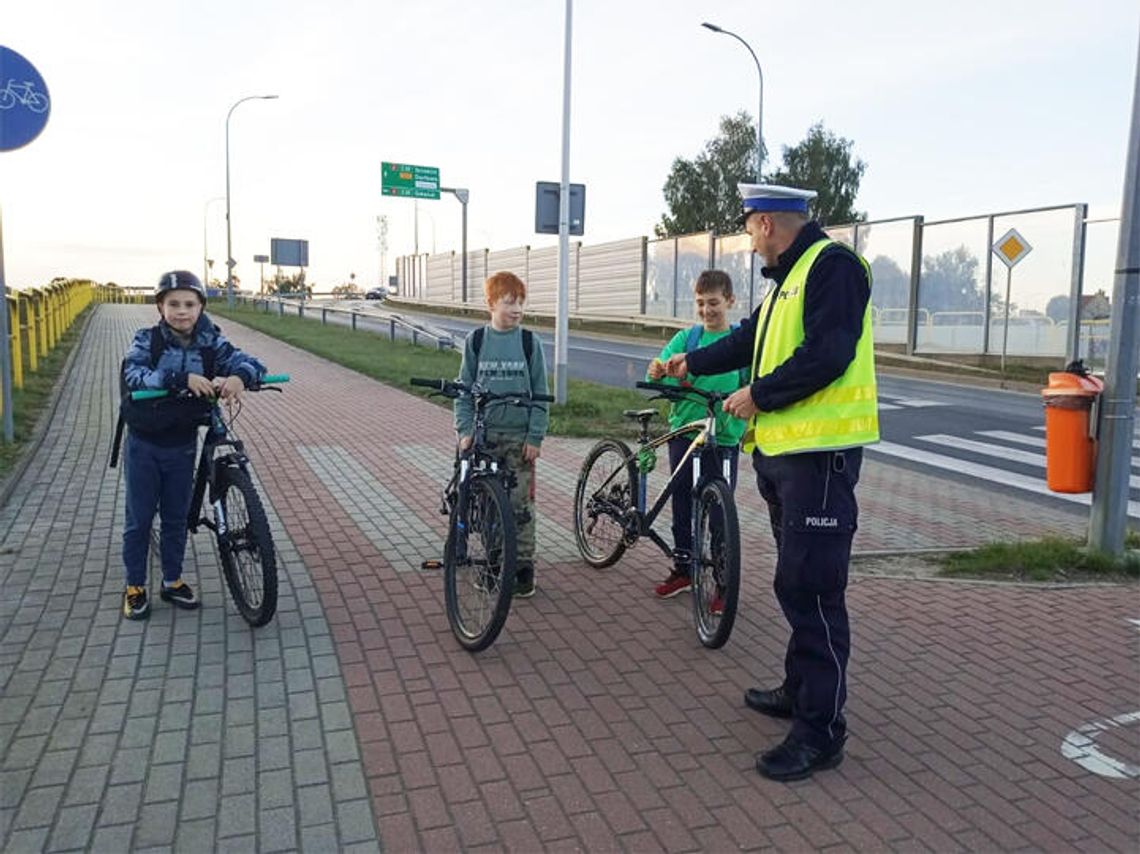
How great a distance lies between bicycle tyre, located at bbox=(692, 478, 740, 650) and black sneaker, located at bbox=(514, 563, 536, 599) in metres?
0.96

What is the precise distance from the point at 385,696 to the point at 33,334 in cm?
1360

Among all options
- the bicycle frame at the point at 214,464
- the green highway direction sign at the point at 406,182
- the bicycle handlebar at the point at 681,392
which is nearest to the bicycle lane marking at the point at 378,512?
the bicycle frame at the point at 214,464

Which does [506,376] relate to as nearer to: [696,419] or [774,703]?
[696,419]

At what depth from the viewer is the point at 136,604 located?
477 cm

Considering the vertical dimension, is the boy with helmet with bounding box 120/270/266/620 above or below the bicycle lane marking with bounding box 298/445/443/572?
above

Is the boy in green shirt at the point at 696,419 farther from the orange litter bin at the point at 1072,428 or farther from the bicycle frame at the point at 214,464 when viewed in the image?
the bicycle frame at the point at 214,464

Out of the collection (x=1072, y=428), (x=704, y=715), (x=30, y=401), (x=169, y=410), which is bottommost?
(x=704, y=715)

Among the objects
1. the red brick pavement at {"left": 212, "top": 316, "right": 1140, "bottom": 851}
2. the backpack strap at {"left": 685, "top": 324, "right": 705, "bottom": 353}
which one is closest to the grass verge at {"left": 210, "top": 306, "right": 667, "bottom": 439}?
the backpack strap at {"left": 685, "top": 324, "right": 705, "bottom": 353}

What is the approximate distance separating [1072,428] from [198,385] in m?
4.88

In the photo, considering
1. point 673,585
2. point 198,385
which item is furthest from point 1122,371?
point 198,385

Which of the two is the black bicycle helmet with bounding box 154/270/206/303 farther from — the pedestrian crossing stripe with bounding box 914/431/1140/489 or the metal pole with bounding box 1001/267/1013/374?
the metal pole with bounding box 1001/267/1013/374

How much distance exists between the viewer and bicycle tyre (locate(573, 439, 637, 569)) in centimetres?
559

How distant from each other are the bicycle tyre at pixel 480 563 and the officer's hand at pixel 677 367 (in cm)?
96

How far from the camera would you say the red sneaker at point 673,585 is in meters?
5.29
